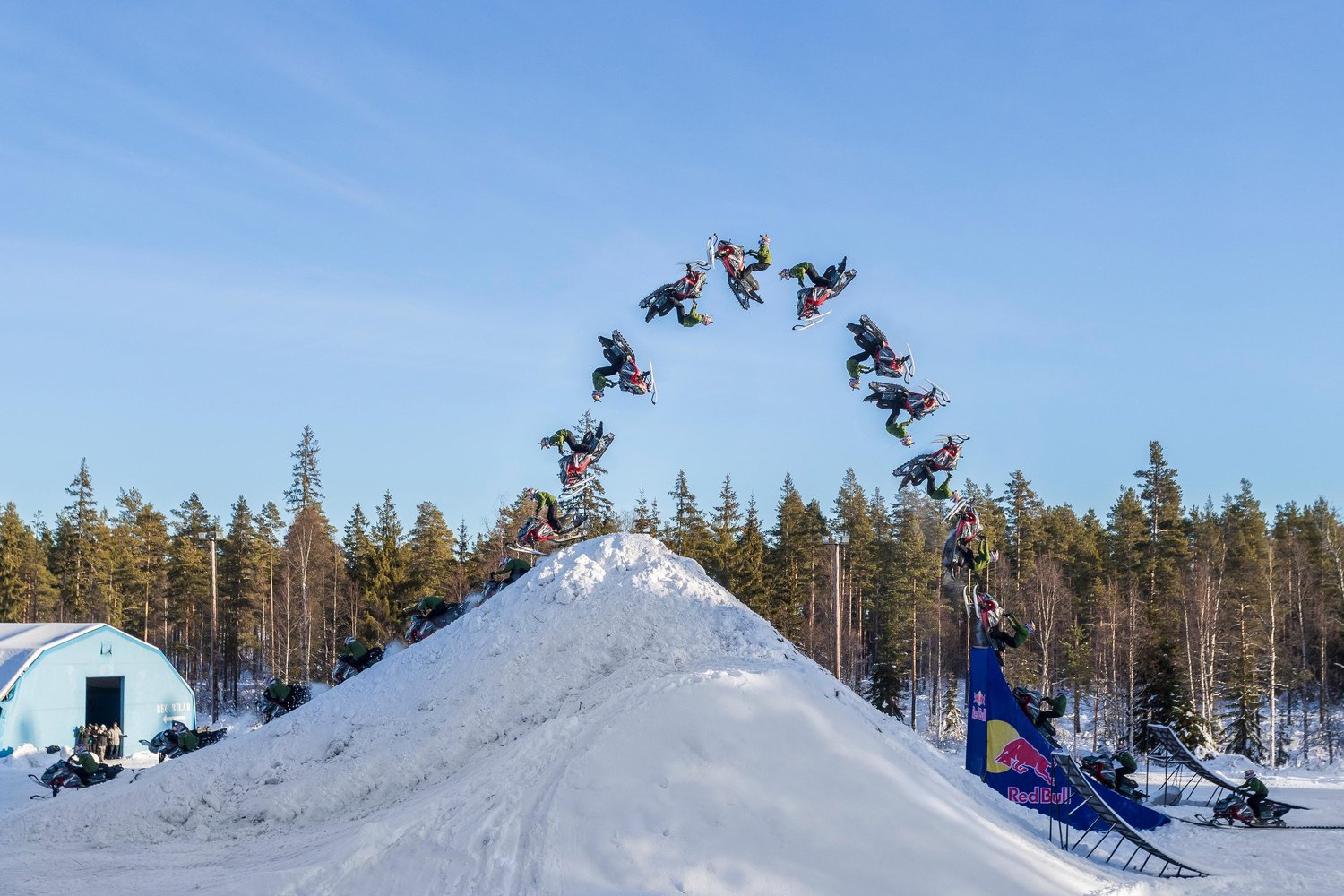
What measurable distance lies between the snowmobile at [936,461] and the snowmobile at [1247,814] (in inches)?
331

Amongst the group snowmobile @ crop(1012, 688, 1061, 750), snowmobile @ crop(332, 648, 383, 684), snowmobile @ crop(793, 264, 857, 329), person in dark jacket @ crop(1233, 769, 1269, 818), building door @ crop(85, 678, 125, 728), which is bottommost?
building door @ crop(85, 678, 125, 728)

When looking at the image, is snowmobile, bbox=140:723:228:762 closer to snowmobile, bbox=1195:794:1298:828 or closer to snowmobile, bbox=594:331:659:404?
snowmobile, bbox=594:331:659:404

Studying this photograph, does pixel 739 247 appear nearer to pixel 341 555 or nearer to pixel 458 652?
pixel 458 652

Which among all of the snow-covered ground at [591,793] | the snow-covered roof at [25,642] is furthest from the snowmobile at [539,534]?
the snow-covered roof at [25,642]

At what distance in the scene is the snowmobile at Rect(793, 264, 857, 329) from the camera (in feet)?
52.1

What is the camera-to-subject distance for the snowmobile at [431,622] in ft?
63.2

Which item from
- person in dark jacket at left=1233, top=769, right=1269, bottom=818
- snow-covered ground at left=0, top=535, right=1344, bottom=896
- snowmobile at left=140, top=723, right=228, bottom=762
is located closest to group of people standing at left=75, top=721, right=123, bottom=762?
snowmobile at left=140, top=723, right=228, bottom=762

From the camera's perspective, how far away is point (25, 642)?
3266 cm

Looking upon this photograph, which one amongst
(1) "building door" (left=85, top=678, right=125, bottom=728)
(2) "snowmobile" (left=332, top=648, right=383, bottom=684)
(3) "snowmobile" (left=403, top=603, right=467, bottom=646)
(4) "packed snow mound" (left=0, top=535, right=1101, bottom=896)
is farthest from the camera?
(1) "building door" (left=85, top=678, right=125, bottom=728)

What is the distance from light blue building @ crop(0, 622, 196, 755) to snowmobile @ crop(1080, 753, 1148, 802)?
95.1 feet

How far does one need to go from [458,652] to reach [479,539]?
117 feet

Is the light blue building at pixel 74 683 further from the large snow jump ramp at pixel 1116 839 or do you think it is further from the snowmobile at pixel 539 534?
the large snow jump ramp at pixel 1116 839

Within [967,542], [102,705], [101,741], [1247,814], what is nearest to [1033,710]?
[967,542]

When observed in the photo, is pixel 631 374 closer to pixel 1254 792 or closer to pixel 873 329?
pixel 873 329
